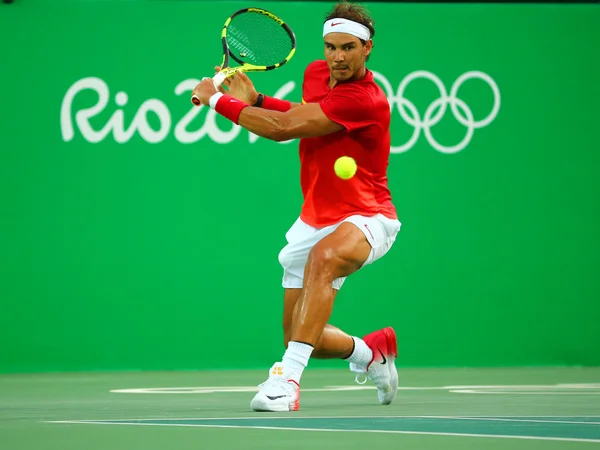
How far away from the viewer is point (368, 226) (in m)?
5.41

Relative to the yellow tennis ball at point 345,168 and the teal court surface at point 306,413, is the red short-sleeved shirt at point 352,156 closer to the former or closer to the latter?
the yellow tennis ball at point 345,168

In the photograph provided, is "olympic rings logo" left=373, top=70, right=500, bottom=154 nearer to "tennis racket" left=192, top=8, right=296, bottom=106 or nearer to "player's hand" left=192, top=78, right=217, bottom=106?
"tennis racket" left=192, top=8, right=296, bottom=106

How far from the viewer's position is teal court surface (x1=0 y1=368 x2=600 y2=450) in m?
3.80

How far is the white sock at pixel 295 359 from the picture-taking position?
5113 millimetres

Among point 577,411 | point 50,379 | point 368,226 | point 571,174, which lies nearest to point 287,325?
point 368,226

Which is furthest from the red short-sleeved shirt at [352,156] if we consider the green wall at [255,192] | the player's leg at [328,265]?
the green wall at [255,192]

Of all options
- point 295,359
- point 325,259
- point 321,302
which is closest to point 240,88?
point 325,259

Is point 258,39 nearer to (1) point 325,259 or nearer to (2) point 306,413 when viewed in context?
(1) point 325,259

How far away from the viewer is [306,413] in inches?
195

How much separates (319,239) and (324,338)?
484 mm

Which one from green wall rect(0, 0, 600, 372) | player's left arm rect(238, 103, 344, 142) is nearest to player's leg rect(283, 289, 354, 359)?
player's left arm rect(238, 103, 344, 142)

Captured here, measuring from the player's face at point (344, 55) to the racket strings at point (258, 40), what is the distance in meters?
0.63

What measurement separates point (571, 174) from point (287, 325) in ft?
12.9

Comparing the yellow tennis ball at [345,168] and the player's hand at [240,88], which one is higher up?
the player's hand at [240,88]
